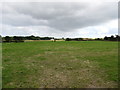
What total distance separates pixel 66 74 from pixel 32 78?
6.51 ft

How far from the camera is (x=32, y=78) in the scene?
20.6ft

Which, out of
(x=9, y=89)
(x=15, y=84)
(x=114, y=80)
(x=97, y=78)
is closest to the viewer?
(x=9, y=89)

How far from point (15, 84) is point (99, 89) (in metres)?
3.78

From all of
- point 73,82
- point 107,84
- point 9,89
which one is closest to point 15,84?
point 9,89

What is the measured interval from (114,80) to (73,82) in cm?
208

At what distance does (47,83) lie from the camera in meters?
5.68

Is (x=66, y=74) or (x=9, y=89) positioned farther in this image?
(x=66, y=74)

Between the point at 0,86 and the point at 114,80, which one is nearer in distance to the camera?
the point at 0,86

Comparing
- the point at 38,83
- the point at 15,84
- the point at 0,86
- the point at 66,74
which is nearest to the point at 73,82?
the point at 66,74

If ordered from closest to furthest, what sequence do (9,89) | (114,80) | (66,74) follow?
(9,89), (114,80), (66,74)

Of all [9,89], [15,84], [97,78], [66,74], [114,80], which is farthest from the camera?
[66,74]

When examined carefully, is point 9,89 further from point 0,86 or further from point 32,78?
point 32,78

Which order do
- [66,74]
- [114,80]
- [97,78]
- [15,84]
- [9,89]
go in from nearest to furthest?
[9,89] → [15,84] → [114,80] → [97,78] → [66,74]

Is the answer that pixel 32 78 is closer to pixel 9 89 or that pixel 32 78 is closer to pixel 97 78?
pixel 9 89
